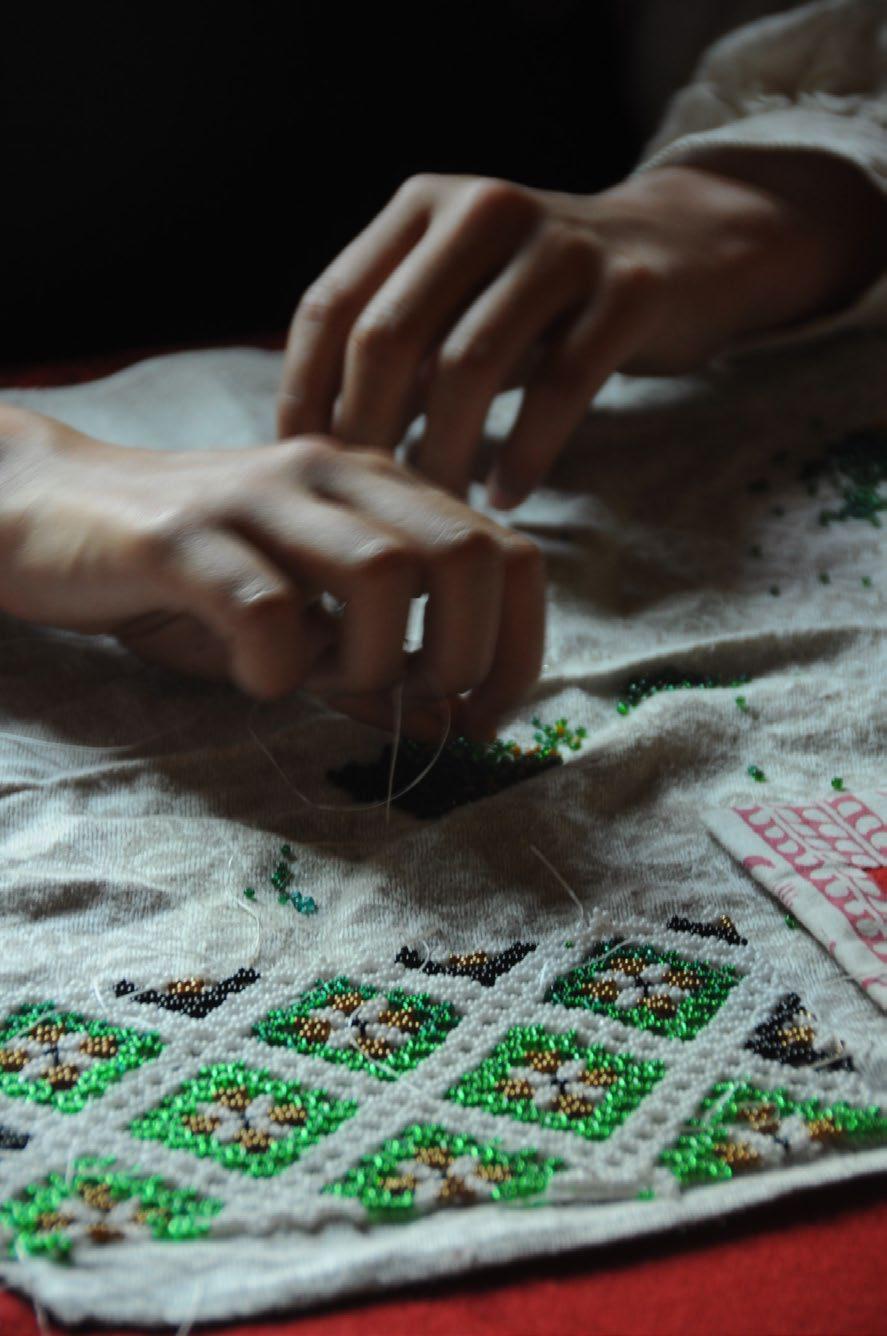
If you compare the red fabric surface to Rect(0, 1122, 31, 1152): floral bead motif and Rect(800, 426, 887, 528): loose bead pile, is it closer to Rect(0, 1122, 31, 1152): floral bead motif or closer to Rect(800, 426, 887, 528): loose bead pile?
Rect(0, 1122, 31, 1152): floral bead motif

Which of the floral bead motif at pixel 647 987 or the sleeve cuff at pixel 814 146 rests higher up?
the sleeve cuff at pixel 814 146

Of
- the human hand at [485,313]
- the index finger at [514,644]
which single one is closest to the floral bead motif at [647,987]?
the index finger at [514,644]

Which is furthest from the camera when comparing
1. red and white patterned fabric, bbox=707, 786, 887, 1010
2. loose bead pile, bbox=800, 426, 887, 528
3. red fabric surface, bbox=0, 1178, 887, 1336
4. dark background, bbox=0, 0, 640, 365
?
dark background, bbox=0, 0, 640, 365

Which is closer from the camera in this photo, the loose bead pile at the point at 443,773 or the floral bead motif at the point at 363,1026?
the floral bead motif at the point at 363,1026

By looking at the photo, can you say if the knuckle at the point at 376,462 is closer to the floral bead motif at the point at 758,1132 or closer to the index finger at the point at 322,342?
the index finger at the point at 322,342

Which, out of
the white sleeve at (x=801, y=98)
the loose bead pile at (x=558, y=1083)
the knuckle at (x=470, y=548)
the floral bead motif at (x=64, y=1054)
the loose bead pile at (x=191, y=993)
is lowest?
the floral bead motif at (x=64, y=1054)

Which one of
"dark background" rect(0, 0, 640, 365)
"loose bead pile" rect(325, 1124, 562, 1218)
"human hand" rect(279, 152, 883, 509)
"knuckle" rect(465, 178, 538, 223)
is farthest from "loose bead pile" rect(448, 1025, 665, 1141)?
"dark background" rect(0, 0, 640, 365)

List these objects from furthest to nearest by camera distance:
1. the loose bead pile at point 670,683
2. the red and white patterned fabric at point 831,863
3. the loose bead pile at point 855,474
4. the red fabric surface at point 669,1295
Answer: the loose bead pile at point 855,474 → the loose bead pile at point 670,683 → the red and white patterned fabric at point 831,863 → the red fabric surface at point 669,1295
